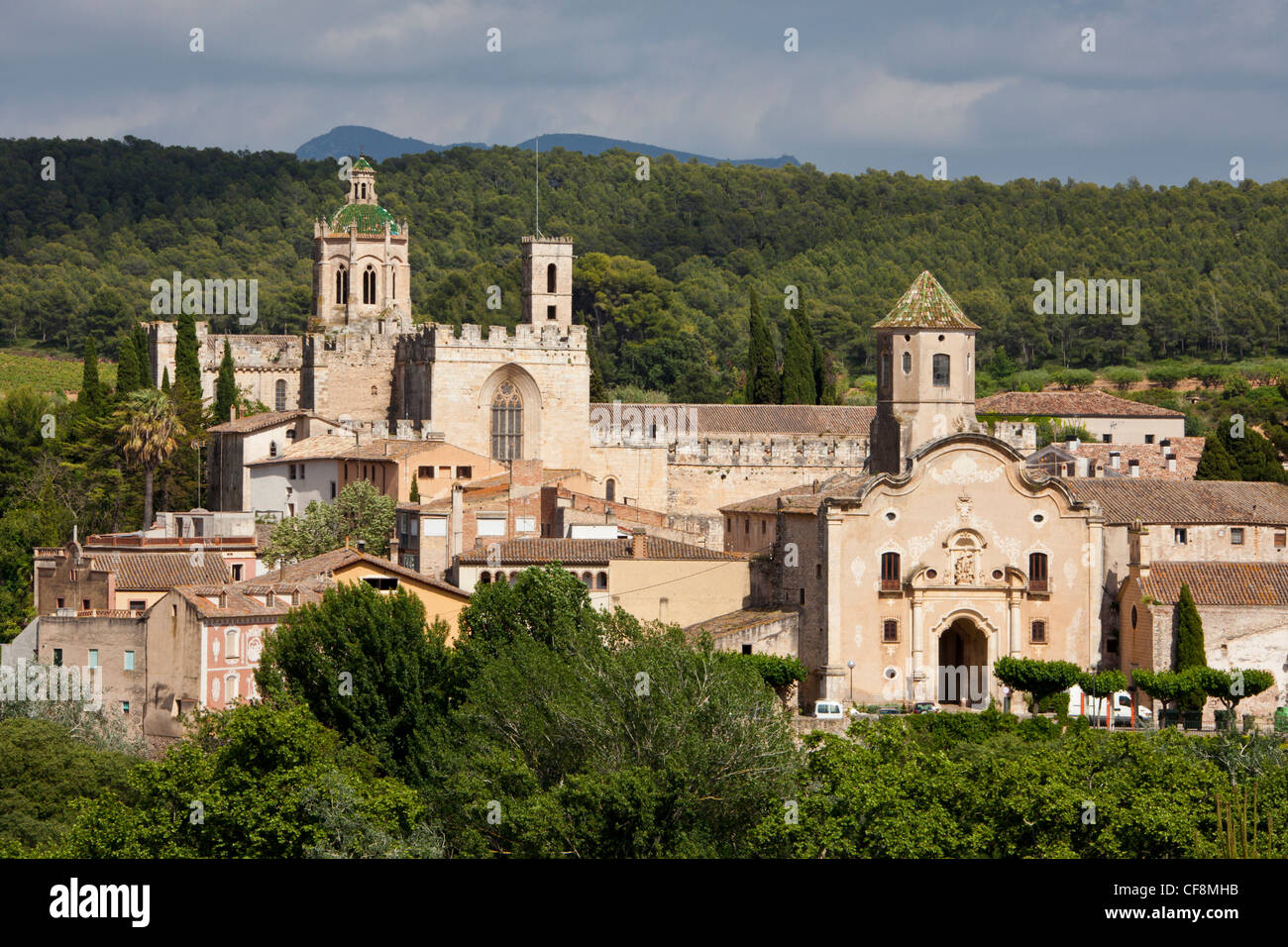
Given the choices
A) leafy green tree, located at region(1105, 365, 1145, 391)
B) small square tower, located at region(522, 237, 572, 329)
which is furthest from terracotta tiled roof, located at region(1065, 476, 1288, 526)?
leafy green tree, located at region(1105, 365, 1145, 391)

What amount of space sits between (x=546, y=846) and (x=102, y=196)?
105137 millimetres

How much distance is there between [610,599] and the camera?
46.6 meters

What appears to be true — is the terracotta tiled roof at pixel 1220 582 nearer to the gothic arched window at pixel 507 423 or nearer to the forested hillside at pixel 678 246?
the gothic arched window at pixel 507 423

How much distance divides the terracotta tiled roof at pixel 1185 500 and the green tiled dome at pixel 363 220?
33.2 m

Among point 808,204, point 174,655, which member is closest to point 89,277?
point 808,204

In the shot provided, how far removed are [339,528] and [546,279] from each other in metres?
14.6

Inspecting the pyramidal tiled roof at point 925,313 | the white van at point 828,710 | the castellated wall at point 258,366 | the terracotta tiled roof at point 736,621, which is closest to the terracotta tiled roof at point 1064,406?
the castellated wall at point 258,366

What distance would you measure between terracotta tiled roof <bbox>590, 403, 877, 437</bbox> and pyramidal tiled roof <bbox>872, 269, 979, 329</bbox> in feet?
52.2

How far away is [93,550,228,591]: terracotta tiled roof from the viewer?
49.6 metres

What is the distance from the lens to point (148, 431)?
62.3 m

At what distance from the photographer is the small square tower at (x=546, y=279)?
214 ft

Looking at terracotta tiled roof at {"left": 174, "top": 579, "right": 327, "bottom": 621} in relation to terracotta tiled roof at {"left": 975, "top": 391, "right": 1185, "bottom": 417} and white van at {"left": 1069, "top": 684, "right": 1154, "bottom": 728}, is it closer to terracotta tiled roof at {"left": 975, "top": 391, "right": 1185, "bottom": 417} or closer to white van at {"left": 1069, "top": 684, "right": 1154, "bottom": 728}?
white van at {"left": 1069, "top": 684, "right": 1154, "bottom": 728}

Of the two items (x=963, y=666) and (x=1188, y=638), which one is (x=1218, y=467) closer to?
(x=1188, y=638)

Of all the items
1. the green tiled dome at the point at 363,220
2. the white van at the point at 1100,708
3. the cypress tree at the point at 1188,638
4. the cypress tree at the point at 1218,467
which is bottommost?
the white van at the point at 1100,708
